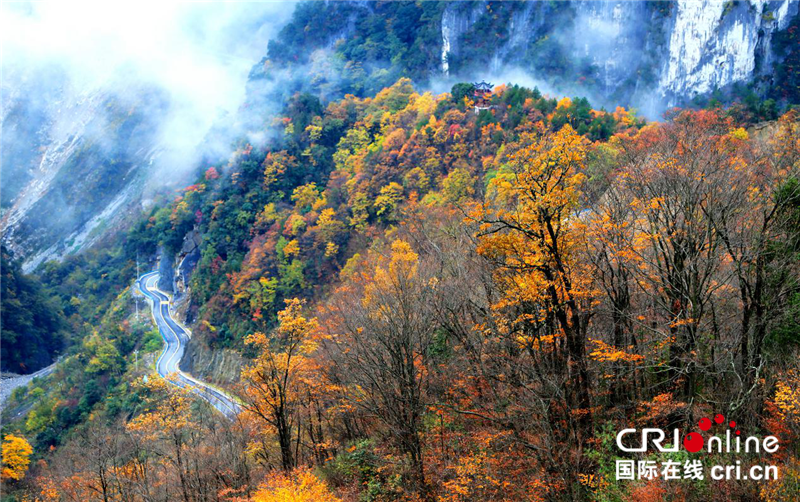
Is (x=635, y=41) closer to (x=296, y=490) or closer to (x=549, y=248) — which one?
(x=549, y=248)

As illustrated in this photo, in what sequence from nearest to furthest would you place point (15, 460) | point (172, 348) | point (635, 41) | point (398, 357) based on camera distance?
point (398, 357) < point (15, 460) < point (172, 348) < point (635, 41)

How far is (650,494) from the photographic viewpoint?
415 inches

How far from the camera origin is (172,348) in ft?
187

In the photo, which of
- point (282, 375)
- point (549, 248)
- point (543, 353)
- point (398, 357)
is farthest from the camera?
point (282, 375)

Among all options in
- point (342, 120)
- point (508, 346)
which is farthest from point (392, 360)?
point (342, 120)

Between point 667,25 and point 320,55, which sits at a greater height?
point 320,55

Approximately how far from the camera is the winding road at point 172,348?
1599 inches

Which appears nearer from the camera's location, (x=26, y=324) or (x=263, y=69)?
(x=26, y=324)

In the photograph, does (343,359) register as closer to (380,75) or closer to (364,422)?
(364,422)

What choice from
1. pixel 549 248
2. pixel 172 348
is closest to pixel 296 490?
pixel 549 248

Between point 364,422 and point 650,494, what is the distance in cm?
1213

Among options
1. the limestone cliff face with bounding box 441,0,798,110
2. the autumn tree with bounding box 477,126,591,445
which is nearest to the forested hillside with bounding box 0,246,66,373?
the limestone cliff face with bounding box 441,0,798,110

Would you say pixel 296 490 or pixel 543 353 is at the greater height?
pixel 543 353

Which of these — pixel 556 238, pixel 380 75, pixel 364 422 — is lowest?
pixel 364 422
